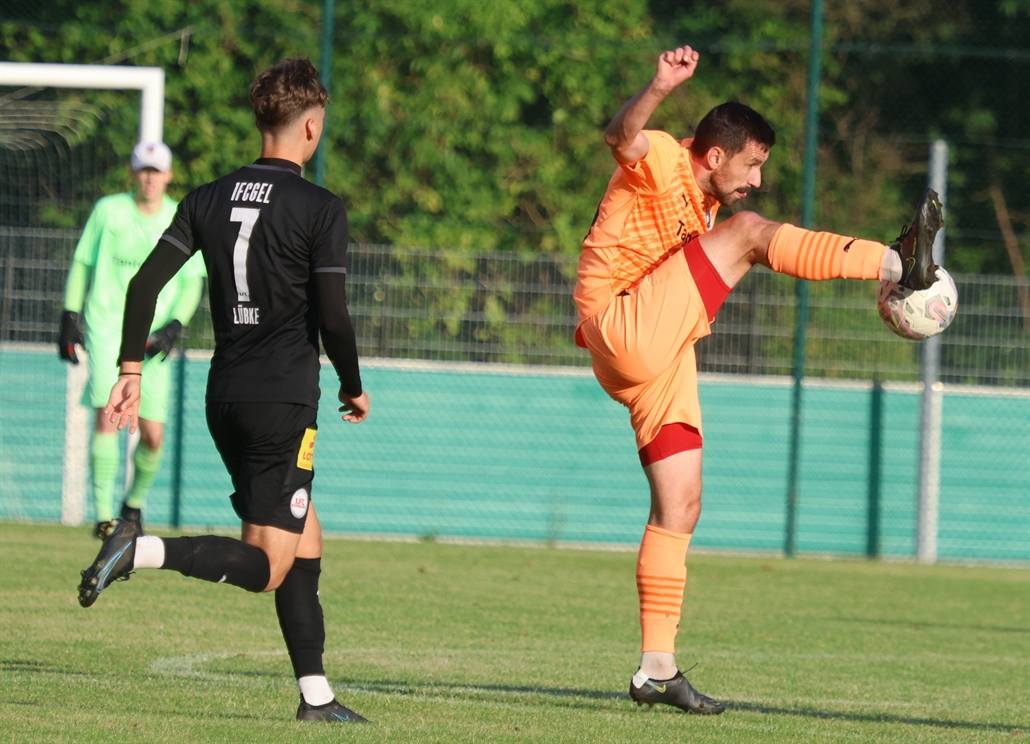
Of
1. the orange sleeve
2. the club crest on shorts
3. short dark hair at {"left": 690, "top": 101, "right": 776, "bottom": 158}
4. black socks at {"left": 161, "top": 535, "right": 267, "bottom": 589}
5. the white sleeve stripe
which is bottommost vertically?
black socks at {"left": 161, "top": 535, "right": 267, "bottom": 589}

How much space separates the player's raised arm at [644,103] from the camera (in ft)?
16.6

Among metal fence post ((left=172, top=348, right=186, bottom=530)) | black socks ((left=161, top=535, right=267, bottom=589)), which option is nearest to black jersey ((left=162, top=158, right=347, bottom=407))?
black socks ((left=161, top=535, right=267, bottom=589))

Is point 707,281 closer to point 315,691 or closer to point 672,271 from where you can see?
point 672,271

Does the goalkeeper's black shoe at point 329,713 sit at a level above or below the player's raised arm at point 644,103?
below

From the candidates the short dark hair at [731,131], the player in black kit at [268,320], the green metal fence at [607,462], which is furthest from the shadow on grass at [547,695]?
the green metal fence at [607,462]

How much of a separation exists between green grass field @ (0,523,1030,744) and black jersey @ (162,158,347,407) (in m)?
1.04

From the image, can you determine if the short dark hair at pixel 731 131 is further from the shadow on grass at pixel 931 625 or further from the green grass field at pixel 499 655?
the shadow on grass at pixel 931 625

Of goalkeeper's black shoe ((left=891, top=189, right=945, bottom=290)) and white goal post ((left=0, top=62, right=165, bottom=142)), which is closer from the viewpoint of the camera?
goalkeeper's black shoe ((left=891, top=189, right=945, bottom=290))

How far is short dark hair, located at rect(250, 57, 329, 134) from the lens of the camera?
4602mm

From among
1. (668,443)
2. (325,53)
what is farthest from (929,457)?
(668,443)

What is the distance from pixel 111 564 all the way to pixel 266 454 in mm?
580

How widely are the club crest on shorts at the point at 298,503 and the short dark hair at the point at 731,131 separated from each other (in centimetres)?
207

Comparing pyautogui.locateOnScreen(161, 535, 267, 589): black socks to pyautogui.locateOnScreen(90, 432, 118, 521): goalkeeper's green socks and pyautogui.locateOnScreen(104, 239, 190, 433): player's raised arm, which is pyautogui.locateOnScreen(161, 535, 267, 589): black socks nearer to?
pyautogui.locateOnScreen(104, 239, 190, 433): player's raised arm

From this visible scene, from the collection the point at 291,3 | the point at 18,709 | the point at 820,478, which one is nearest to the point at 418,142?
the point at 291,3
